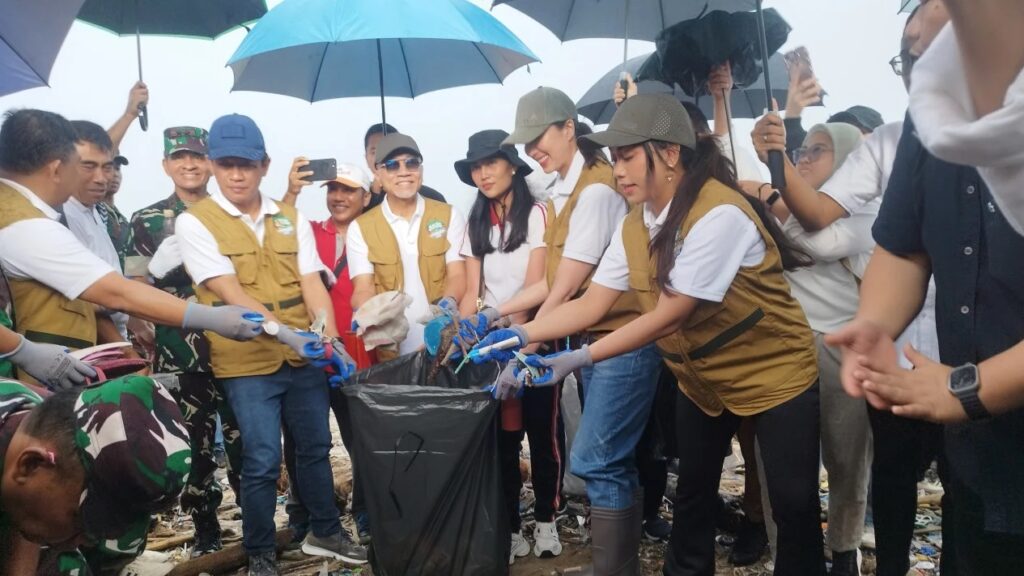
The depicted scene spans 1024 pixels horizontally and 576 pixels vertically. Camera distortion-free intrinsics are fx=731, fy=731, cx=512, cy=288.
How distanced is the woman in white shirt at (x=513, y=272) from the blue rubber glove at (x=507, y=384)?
0.70 m

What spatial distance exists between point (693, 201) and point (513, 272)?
1308mm

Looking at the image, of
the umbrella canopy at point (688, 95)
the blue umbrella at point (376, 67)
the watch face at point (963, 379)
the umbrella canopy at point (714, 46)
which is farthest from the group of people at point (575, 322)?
the umbrella canopy at point (688, 95)

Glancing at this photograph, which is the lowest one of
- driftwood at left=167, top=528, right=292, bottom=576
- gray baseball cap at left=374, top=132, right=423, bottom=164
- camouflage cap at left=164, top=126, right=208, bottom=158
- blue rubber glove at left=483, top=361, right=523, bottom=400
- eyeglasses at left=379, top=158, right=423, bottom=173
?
driftwood at left=167, top=528, right=292, bottom=576

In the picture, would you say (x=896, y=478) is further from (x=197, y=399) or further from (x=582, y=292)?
(x=197, y=399)

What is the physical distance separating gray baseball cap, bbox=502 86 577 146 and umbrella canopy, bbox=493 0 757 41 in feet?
2.25

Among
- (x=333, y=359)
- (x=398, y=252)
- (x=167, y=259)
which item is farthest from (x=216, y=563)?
(x=398, y=252)

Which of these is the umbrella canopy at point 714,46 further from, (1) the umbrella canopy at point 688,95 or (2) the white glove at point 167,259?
(2) the white glove at point 167,259

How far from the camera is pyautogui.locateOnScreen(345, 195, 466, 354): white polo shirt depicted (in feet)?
11.7

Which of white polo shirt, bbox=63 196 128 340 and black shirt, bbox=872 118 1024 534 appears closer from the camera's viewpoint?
black shirt, bbox=872 118 1024 534

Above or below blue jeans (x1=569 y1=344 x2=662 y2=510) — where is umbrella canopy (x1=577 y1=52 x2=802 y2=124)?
above

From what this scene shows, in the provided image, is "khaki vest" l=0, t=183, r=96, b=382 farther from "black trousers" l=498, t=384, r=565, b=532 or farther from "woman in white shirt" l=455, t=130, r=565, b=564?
"black trousers" l=498, t=384, r=565, b=532

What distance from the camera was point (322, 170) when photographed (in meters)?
3.96

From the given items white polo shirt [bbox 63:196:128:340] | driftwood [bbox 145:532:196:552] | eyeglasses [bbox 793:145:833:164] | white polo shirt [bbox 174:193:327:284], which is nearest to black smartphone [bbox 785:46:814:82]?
eyeglasses [bbox 793:145:833:164]

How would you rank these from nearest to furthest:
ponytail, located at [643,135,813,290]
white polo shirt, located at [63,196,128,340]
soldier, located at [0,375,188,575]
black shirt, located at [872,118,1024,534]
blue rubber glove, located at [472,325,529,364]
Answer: black shirt, located at [872,118,1024,534] → soldier, located at [0,375,188,575] → ponytail, located at [643,135,813,290] → blue rubber glove, located at [472,325,529,364] → white polo shirt, located at [63,196,128,340]
